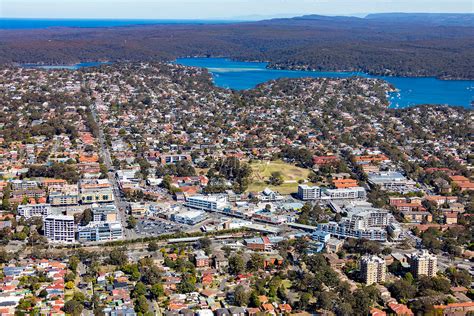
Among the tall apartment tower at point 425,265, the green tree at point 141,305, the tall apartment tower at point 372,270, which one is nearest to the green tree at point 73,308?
the green tree at point 141,305

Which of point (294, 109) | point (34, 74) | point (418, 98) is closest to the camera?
point (294, 109)

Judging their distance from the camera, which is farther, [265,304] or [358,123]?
[358,123]

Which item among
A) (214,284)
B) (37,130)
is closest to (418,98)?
(37,130)

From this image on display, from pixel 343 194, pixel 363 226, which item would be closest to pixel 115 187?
pixel 343 194

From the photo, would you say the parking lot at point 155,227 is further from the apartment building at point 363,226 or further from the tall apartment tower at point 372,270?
the tall apartment tower at point 372,270

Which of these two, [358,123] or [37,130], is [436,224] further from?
[37,130]

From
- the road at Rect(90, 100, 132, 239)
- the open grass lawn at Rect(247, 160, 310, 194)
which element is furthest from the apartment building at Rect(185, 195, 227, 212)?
the open grass lawn at Rect(247, 160, 310, 194)

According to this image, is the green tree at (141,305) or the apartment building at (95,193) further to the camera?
the apartment building at (95,193)
